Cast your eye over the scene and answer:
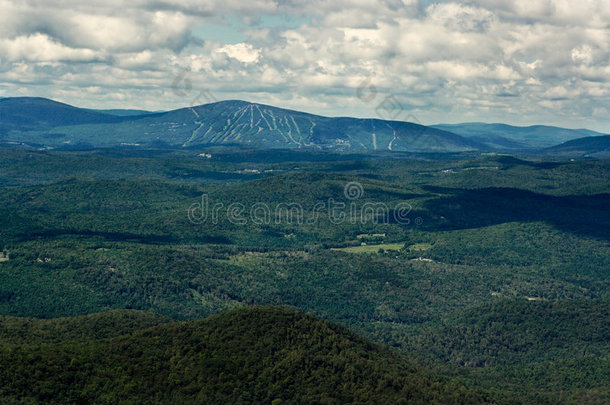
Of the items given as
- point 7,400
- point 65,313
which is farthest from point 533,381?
point 65,313

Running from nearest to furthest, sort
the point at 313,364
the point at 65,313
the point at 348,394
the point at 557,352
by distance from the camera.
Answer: the point at 348,394
the point at 313,364
the point at 557,352
the point at 65,313

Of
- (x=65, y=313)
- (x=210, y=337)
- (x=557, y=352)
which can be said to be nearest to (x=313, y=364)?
(x=210, y=337)

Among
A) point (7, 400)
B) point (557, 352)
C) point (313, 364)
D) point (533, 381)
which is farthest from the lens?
point (557, 352)

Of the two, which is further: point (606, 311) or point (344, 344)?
point (606, 311)

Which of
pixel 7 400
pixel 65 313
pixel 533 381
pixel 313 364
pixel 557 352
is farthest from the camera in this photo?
pixel 65 313

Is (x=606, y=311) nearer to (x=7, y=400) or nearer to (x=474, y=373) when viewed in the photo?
(x=474, y=373)

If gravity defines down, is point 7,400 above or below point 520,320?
above

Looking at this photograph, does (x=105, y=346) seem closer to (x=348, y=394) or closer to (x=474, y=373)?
(x=348, y=394)
